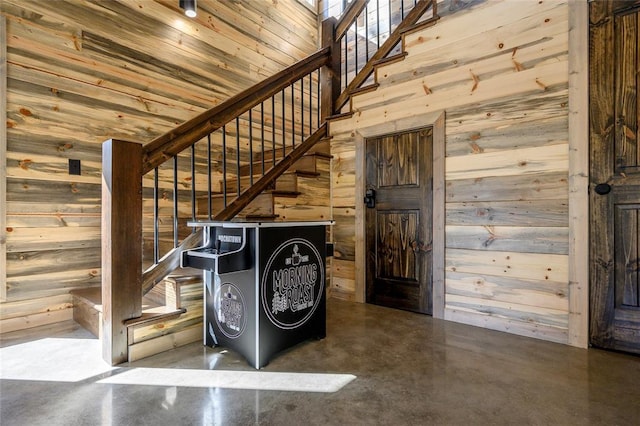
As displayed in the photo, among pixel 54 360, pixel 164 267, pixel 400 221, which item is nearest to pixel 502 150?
pixel 400 221

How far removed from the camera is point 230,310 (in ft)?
6.52

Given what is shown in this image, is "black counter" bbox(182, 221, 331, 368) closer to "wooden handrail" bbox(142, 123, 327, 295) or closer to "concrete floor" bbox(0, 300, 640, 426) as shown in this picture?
"concrete floor" bbox(0, 300, 640, 426)

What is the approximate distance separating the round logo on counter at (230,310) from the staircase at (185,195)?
261 mm

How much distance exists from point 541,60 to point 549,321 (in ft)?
5.66

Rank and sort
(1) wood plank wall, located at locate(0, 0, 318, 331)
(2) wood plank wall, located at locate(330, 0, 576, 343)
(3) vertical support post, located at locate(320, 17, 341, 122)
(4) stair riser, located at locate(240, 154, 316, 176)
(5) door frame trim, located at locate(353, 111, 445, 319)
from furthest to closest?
(3) vertical support post, located at locate(320, 17, 341, 122) < (4) stair riser, located at locate(240, 154, 316, 176) < (5) door frame trim, located at locate(353, 111, 445, 319) < (1) wood plank wall, located at locate(0, 0, 318, 331) < (2) wood plank wall, located at locate(330, 0, 576, 343)

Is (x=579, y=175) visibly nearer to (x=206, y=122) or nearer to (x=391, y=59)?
(x=391, y=59)

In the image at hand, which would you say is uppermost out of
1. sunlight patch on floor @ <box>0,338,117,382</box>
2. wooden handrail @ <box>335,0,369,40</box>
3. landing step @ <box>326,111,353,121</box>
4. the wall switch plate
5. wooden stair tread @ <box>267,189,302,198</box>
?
wooden handrail @ <box>335,0,369,40</box>

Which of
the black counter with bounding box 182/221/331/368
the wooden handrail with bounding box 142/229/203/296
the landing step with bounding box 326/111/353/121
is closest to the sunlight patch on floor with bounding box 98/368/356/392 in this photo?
the black counter with bounding box 182/221/331/368

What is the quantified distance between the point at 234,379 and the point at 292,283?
1.94 ft

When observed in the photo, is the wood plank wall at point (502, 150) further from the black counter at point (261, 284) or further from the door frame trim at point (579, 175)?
the black counter at point (261, 284)

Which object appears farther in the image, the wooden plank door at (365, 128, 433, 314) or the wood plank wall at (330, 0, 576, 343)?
the wooden plank door at (365, 128, 433, 314)

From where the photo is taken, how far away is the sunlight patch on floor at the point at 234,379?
1627 mm

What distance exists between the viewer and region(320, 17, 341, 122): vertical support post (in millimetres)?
3494

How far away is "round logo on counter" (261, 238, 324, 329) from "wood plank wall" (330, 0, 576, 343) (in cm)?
112
